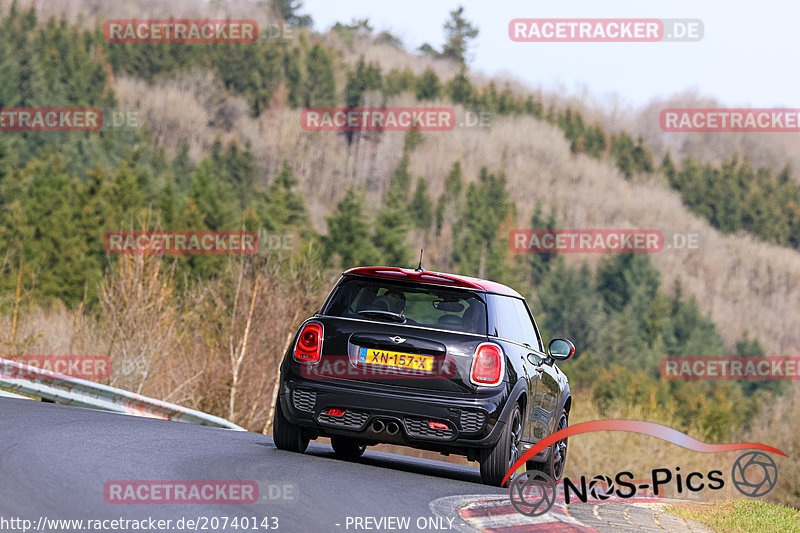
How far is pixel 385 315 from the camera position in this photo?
9789mm

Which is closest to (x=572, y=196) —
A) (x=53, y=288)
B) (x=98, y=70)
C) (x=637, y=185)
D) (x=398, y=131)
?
(x=637, y=185)

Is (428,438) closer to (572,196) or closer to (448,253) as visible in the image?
(448,253)

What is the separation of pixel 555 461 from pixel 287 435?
294 cm

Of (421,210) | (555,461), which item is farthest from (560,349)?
(421,210)

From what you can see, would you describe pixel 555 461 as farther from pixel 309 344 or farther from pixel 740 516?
pixel 309 344

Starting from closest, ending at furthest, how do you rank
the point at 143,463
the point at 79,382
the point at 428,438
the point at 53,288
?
the point at 143,463
the point at 428,438
the point at 79,382
the point at 53,288

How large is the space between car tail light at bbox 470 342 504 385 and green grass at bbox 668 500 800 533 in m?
1.82

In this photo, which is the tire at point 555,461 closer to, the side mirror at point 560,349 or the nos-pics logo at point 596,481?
the nos-pics logo at point 596,481

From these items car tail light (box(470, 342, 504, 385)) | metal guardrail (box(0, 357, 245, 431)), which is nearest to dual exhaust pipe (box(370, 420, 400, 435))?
car tail light (box(470, 342, 504, 385))

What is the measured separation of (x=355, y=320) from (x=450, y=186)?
15246 centimetres

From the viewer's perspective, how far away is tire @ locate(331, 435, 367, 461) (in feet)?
36.9

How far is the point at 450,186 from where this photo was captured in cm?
16162

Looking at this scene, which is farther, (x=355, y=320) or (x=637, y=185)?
(x=637, y=185)

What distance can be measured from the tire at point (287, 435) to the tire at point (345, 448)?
806 millimetres
